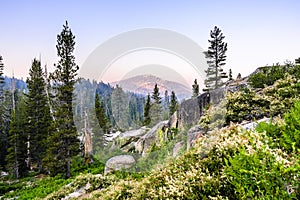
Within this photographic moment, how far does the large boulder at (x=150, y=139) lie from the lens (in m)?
11.4


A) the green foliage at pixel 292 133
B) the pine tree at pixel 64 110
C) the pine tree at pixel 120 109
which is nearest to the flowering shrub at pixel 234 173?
the green foliage at pixel 292 133

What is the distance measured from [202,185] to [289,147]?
1.06 m

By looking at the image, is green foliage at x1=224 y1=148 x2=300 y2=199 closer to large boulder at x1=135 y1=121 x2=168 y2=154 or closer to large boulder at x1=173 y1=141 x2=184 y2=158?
large boulder at x1=173 y1=141 x2=184 y2=158

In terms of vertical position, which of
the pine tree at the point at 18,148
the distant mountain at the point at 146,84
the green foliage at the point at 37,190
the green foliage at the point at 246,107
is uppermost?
the distant mountain at the point at 146,84

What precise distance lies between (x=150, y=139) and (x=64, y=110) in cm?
1254

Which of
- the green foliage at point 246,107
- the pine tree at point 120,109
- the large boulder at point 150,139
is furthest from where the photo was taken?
the large boulder at point 150,139

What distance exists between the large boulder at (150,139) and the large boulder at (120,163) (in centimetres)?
77

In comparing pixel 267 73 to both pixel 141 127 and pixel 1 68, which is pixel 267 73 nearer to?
pixel 141 127

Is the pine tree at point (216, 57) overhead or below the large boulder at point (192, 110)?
overhead

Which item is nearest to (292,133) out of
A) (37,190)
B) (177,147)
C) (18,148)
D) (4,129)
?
(177,147)

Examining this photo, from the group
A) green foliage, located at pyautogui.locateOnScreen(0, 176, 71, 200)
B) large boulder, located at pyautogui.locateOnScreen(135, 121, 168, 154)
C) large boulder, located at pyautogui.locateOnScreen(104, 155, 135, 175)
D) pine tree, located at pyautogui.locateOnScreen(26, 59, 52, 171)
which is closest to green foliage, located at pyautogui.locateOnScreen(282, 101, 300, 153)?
large boulder, located at pyautogui.locateOnScreen(104, 155, 135, 175)

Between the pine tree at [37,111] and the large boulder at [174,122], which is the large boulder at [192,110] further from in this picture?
the pine tree at [37,111]

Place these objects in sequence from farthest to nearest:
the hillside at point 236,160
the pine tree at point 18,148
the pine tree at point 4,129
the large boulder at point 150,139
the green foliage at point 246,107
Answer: the pine tree at point 4,129 → the pine tree at point 18,148 → the large boulder at point 150,139 → the green foliage at point 246,107 → the hillside at point 236,160

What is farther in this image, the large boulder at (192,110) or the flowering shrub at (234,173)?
the large boulder at (192,110)
